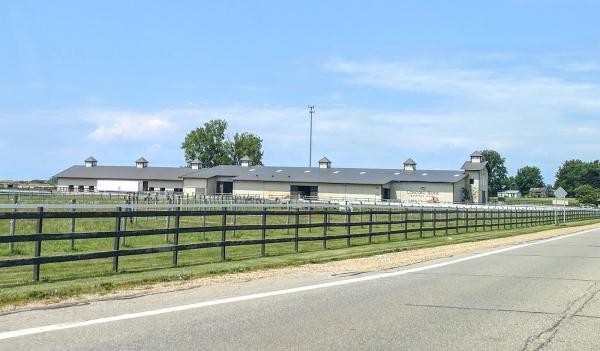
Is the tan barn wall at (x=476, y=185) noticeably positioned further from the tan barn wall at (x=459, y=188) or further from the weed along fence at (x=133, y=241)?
the weed along fence at (x=133, y=241)

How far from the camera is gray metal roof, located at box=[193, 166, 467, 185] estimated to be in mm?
85188

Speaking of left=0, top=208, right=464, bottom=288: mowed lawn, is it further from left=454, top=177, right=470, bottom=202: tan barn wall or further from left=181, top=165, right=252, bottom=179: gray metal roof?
left=181, top=165, right=252, bottom=179: gray metal roof

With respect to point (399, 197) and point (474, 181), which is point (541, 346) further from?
point (474, 181)

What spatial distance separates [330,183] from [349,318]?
257 ft

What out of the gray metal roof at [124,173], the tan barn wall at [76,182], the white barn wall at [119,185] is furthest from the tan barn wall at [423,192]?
the tan barn wall at [76,182]

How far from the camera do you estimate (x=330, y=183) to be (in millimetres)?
86688

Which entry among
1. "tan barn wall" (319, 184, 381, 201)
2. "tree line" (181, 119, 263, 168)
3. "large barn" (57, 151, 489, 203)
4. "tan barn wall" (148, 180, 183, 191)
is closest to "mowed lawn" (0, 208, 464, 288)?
"tan barn wall" (319, 184, 381, 201)

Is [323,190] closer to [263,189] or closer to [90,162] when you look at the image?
[263,189]

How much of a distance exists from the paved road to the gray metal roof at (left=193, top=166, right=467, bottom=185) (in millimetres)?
71713

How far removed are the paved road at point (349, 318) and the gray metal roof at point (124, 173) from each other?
93.7 m

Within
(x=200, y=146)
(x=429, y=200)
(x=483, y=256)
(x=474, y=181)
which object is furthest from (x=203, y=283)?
(x=200, y=146)

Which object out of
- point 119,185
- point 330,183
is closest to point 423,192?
point 330,183

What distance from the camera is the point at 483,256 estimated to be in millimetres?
18547

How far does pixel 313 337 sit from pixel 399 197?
7999 cm
